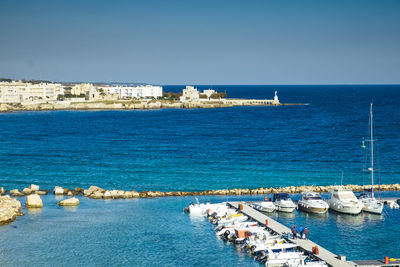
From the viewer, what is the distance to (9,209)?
37531 millimetres

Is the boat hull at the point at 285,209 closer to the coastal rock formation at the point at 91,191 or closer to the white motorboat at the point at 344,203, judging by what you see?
the white motorboat at the point at 344,203

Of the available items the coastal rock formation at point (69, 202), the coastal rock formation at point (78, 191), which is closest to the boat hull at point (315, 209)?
the coastal rock formation at point (69, 202)

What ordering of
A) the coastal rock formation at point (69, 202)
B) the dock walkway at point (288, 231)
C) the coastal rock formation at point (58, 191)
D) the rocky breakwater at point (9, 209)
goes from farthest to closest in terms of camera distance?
the coastal rock formation at point (58, 191) < the coastal rock formation at point (69, 202) < the rocky breakwater at point (9, 209) < the dock walkway at point (288, 231)

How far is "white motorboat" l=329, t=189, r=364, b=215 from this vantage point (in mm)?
38188

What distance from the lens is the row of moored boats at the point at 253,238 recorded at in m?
28.3

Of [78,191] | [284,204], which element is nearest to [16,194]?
[78,191]

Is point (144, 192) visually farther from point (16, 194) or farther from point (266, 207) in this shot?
point (266, 207)

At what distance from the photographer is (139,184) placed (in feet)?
163

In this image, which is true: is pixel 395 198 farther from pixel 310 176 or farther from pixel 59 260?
pixel 59 260

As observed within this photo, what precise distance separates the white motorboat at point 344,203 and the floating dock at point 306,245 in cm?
579

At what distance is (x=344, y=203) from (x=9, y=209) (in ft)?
77.2

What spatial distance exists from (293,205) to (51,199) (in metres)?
19.3

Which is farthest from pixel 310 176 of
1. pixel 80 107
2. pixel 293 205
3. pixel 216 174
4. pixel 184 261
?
pixel 80 107

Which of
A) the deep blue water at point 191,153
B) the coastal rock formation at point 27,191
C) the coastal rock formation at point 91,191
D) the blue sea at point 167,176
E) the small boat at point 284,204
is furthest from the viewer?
the deep blue water at point 191,153
